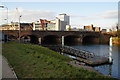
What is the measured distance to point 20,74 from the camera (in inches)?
514

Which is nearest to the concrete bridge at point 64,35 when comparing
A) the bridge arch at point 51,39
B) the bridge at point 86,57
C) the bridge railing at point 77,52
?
the bridge arch at point 51,39

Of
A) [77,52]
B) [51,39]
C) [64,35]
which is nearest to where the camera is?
[77,52]

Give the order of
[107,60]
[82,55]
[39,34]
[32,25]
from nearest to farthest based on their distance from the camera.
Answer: [107,60] → [82,55] → [39,34] → [32,25]

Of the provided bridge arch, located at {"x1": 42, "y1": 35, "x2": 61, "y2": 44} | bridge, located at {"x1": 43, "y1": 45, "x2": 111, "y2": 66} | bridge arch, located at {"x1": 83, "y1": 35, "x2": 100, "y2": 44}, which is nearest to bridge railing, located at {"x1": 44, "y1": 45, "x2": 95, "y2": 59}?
bridge, located at {"x1": 43, "y1": 45, "x2": 111, "y2": 66}

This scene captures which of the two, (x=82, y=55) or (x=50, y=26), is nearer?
(x=82, y=55)

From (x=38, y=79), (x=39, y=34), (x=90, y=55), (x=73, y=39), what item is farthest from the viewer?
(x=73, y=39)

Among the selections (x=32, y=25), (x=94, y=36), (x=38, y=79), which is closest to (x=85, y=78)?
(x=38, y=79)

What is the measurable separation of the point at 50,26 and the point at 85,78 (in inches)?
6663

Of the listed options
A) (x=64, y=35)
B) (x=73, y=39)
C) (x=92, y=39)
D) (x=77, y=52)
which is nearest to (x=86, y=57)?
(x=77, y=52)

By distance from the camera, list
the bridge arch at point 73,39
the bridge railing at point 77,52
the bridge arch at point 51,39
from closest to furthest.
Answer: the bridge railing at point 77,52 < the bridge arch at point 73,39 < the bridge arch at point 51,39

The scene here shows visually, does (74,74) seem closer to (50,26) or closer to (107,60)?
(107,60)

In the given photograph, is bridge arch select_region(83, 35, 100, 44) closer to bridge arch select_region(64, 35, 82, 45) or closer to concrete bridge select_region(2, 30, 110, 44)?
concrete bridge select_region(2, 30, 110, 44)

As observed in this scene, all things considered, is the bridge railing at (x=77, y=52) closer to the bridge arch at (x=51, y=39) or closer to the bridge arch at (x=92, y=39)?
the bridge arch at (x=51, y=39)

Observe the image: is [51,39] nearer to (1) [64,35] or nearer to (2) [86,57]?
(1) [64,35]
